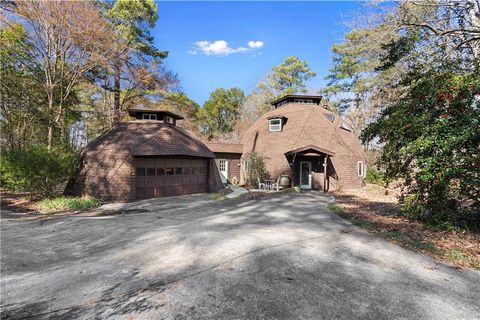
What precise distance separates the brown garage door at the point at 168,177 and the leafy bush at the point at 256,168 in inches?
158

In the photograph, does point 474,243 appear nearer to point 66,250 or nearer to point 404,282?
point 404,282

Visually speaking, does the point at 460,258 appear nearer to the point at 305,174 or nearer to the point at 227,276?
the point at 227,276

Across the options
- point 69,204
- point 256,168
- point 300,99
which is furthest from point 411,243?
point 300,99

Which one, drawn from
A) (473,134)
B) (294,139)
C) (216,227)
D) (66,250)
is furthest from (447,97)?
(294,139)

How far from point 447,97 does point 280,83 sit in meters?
32.3

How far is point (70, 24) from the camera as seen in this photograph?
1520cm

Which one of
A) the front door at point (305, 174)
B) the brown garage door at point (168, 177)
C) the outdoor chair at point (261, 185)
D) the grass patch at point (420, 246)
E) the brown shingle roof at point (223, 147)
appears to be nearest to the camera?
the grass patch at point (420, 246)

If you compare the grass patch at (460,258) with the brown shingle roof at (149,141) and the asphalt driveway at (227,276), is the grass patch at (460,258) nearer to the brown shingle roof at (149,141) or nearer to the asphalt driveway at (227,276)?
the asphalt driveway at (227,276)

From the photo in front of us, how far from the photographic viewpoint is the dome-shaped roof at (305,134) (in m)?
21.0

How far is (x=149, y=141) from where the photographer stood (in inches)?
657

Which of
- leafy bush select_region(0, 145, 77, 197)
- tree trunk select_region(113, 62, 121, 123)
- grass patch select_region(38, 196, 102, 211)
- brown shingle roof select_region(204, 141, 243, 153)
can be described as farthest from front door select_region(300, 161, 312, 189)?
tree trunk select_region(113, 62, 121, 123)

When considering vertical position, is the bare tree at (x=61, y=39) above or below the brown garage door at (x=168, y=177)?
above

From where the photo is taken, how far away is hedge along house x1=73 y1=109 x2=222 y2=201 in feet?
50.0

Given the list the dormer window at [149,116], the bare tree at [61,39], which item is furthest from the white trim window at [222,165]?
the bare tree at [61,39]
